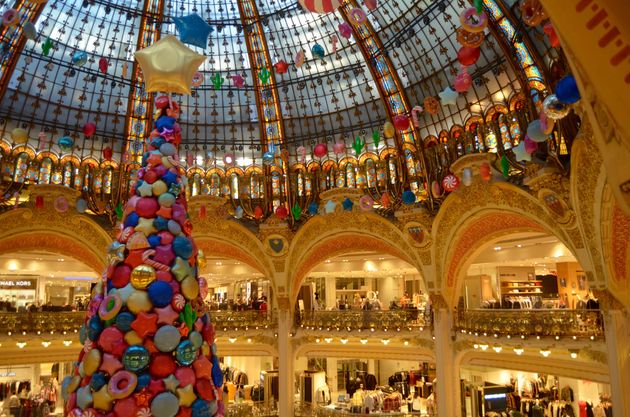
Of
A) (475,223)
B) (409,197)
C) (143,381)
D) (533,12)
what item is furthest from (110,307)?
(475,223)

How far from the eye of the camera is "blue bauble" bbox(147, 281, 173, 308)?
21.2ft

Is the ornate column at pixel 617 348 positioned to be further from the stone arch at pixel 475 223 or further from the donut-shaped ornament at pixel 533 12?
the donut-shaped ornament at pixel 533 12

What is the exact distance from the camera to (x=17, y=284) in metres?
28.8

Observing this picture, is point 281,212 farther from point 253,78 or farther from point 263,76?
point 253,78

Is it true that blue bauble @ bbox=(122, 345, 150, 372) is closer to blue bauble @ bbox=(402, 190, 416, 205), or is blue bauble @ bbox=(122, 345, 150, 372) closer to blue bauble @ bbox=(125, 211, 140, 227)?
blue bauble @ bbox=(125, 211, 140, 227)

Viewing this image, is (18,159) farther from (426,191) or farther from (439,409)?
(439,409)

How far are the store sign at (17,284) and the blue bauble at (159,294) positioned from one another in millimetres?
26437

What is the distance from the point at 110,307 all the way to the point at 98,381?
2.80ft

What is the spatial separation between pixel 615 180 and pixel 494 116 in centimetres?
1569

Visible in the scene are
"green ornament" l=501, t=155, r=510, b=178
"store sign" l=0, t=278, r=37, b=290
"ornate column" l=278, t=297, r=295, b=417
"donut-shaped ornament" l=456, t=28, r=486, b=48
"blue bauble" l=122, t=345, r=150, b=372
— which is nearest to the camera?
"blue bauble" l=122, t=345, r=150, b=372

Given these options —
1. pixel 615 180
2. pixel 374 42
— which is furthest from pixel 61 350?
pixel 615 180

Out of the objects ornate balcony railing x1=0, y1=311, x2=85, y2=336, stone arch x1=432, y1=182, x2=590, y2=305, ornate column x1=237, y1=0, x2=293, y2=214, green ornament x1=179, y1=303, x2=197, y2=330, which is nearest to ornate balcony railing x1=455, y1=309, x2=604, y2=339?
stone arch x1=432, y1=182, x2=590, y2=305

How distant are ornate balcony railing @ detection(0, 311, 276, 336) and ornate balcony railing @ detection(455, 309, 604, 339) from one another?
31.4ft

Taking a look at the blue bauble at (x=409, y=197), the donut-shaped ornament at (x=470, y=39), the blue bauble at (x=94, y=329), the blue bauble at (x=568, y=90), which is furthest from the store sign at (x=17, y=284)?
the blue bauble at (x=568, y=90)
